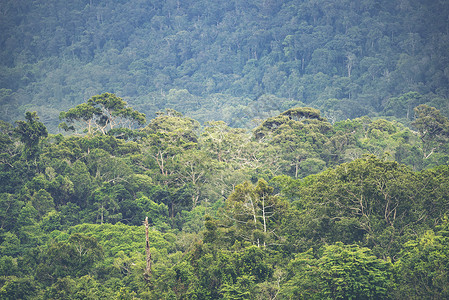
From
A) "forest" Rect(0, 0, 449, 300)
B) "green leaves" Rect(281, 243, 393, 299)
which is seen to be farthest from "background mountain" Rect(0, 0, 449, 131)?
"green leaves" Rect(281, 243, 393, 299)

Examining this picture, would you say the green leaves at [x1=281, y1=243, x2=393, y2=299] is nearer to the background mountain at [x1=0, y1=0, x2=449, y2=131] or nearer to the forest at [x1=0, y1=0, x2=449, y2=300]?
the forest at [x1=0, y1=0, x2=449, y2=300]

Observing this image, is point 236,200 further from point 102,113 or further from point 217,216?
point 102,113

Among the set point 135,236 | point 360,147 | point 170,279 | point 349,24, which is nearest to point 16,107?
point 349,24

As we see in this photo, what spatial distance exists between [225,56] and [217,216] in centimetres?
11494

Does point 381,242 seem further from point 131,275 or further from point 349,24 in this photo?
point 349,24

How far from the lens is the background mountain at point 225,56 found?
110688mm

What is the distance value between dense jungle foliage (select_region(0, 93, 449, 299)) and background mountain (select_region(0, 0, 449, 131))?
154 ft

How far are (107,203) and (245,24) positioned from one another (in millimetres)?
120564

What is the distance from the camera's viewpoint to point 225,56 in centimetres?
14512

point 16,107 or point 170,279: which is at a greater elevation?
point 170,279

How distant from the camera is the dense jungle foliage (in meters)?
22.2

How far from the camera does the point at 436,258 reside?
20.0 metres

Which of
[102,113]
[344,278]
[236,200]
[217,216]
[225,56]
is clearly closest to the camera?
[344,278]

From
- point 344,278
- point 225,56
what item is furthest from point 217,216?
point 225,56
